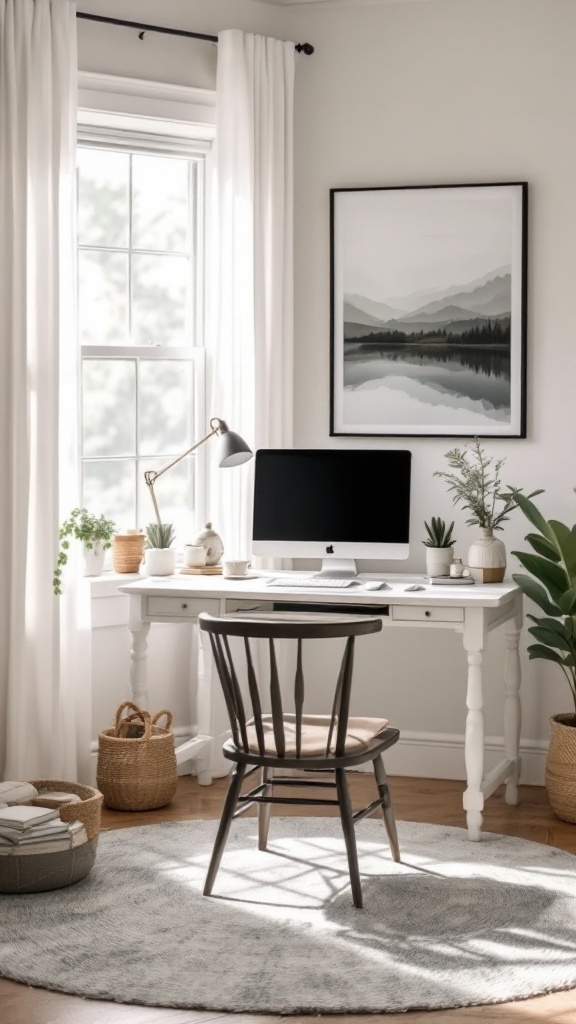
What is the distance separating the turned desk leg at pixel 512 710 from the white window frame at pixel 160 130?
131 cm

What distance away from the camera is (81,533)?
169 inches

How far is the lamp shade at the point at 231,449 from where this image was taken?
422cm

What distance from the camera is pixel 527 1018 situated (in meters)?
2.63

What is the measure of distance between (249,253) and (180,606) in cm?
139

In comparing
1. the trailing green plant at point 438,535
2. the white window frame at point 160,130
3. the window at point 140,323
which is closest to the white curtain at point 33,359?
the white window frame at point 160,130

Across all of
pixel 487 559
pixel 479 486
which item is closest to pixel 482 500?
pixel 479 486

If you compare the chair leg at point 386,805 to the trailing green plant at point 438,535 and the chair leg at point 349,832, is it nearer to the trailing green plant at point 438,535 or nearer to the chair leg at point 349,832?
the chair leg at point 349,832

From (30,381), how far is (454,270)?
1.63 m

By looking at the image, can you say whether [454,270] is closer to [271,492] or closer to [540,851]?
[271,492]

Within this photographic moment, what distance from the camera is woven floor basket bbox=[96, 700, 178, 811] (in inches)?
162

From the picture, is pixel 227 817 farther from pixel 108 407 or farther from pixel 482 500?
pixel 108 407

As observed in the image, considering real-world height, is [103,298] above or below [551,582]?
above

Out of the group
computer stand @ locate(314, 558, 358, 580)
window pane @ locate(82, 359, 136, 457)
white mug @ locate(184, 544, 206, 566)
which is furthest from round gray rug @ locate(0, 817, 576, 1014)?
window pane @ locate(82, 359, 136, 457)

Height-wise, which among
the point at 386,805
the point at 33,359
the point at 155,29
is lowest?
the point at 386,805
